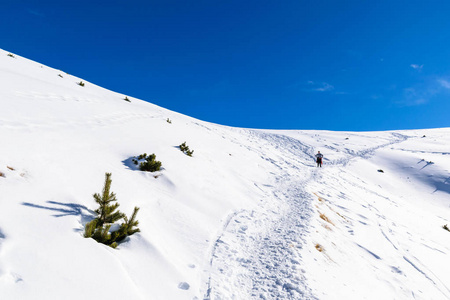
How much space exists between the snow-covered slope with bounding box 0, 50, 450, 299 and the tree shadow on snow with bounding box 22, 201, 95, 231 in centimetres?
3

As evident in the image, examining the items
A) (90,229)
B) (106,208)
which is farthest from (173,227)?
(90,229)

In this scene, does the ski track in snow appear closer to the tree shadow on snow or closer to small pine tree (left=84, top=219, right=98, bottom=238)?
small pine tree (left=84, top=219, right=98, bottom=238)

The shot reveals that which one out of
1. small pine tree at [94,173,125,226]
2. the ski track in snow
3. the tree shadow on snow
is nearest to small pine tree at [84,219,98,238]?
the tree shadow on snow

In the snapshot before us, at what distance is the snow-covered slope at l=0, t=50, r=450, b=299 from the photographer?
10.6 feet

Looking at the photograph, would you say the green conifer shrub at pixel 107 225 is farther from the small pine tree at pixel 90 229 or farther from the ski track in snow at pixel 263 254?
the ski track in snow at pixel 263 254

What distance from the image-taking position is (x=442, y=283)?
620cm

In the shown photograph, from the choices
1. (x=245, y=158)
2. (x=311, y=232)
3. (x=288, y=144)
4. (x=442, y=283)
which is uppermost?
(x=288, y=144)

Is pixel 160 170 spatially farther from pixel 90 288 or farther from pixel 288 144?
pixel 288 144

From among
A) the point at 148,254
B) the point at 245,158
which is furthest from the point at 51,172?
the point at 245,158

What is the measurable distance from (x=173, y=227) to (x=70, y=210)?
2.03 metres

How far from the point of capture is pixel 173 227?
5254 mm

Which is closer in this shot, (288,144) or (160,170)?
(160,170)

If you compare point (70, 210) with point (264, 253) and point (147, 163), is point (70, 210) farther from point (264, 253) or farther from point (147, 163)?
point (264, 253)

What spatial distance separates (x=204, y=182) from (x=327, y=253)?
4.38 m
